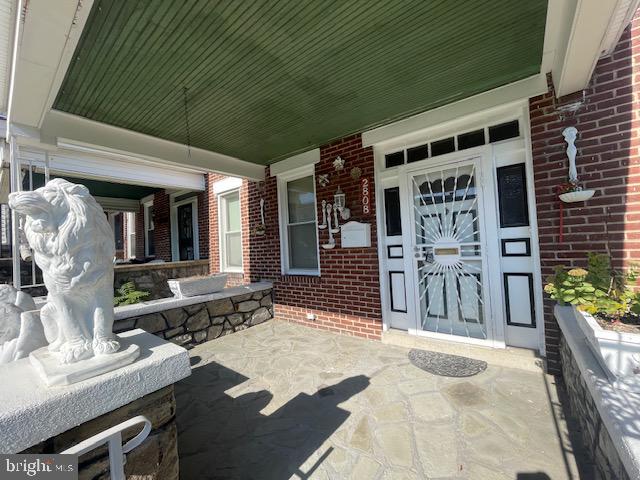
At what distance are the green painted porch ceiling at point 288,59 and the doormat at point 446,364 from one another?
288 centimetres

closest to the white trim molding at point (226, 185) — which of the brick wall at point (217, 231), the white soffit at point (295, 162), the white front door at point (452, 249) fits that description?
the brick wall at point (217, 231)

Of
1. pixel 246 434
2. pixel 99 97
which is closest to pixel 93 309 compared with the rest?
pixel 246 434

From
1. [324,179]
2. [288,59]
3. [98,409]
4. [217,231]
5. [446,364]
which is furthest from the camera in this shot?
[217,231]

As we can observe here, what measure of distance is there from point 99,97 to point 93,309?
242 centimetres

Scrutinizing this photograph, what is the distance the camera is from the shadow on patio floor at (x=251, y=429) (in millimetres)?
1831

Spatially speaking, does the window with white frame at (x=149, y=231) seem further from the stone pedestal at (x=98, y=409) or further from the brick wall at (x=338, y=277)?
the stone pedestal at (x=98, y=409)

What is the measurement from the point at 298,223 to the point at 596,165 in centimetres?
377

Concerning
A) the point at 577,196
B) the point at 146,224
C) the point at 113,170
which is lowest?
the point at 577,196

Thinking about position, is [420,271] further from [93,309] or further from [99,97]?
[99,97]

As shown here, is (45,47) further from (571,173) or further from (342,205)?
(571,173)

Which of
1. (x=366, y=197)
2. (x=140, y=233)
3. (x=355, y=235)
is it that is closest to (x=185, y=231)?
(x=140, y=233)

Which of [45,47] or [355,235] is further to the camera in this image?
[355,235]

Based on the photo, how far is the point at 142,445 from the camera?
4.60 feet

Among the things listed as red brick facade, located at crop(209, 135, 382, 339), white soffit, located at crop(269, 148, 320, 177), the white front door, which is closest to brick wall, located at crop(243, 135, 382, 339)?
red brick facade, located at crop(209, 135, 382, 339)
